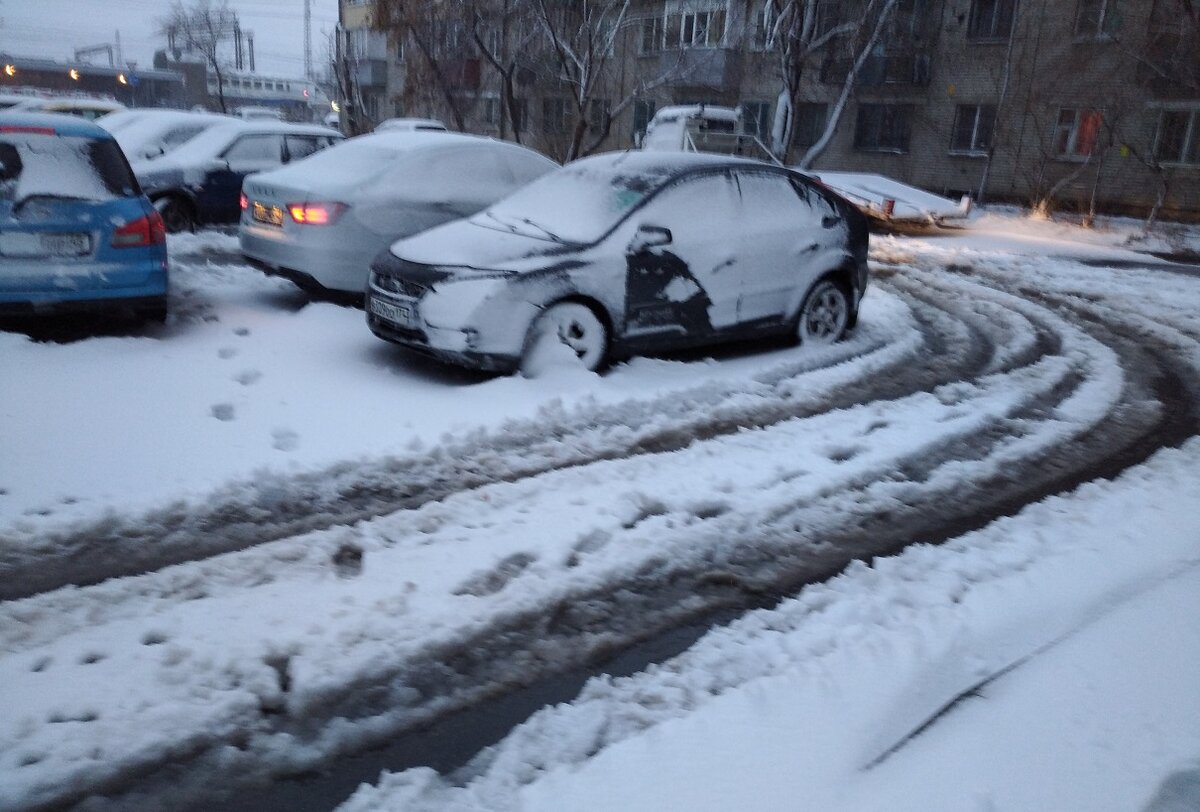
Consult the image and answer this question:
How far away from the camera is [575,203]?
6949 mm

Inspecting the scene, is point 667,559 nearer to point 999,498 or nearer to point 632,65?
point 999,498

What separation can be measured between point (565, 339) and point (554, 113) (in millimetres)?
A: 32188

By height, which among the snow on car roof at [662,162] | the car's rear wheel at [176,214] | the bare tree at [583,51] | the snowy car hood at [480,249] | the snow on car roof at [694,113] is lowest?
the car's rear wheel at [176,214]

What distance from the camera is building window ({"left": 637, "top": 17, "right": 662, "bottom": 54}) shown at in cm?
3297

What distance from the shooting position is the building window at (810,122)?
1192 inches

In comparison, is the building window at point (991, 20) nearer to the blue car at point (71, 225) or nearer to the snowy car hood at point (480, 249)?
the snowy car hood at point (480, 249)

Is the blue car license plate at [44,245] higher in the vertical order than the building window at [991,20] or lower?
lower

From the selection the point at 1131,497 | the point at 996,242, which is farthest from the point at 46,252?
the point at 996,242

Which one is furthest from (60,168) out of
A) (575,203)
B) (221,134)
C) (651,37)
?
(651,37)

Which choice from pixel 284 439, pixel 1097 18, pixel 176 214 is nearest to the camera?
pixel 284 439

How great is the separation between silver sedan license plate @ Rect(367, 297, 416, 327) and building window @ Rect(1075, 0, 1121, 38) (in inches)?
941

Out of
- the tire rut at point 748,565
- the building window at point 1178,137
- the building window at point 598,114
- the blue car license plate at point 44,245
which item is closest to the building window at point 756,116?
the building window at point 598,114

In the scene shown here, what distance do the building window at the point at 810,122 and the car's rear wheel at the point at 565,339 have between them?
2621 cm

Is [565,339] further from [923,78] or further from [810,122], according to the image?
[810,122]
